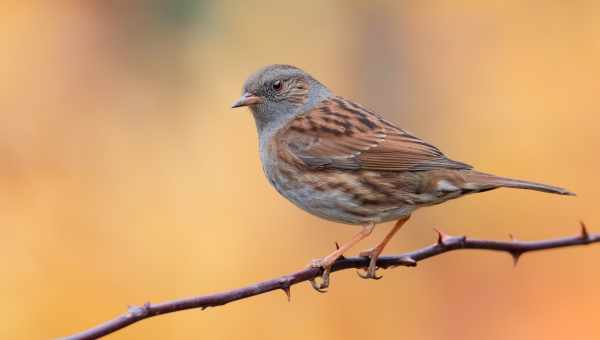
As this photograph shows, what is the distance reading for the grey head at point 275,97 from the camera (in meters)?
5.74

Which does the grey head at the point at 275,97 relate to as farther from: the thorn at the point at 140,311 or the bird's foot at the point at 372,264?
the thorn at the point at 140,311

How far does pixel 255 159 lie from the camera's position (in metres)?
8.93

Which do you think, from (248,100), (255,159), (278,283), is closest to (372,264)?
(278,283)

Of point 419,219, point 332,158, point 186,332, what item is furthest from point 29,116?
point 332,158

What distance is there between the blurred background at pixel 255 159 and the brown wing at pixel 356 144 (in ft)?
Result: 8.49

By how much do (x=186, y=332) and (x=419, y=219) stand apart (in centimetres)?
240

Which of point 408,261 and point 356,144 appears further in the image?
point 356,144

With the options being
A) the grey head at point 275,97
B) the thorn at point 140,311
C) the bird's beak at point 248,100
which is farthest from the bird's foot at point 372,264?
the thorn at point 140,311

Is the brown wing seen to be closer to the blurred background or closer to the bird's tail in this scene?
the bird's tail

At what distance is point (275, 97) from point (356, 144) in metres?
0.78

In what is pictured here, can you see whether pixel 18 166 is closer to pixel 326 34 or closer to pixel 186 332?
pixel 186 332

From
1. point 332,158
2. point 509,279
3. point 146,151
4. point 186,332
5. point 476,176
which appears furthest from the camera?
point 146,151

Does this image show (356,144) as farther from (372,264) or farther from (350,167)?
(372,264)

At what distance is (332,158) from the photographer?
5.23m
